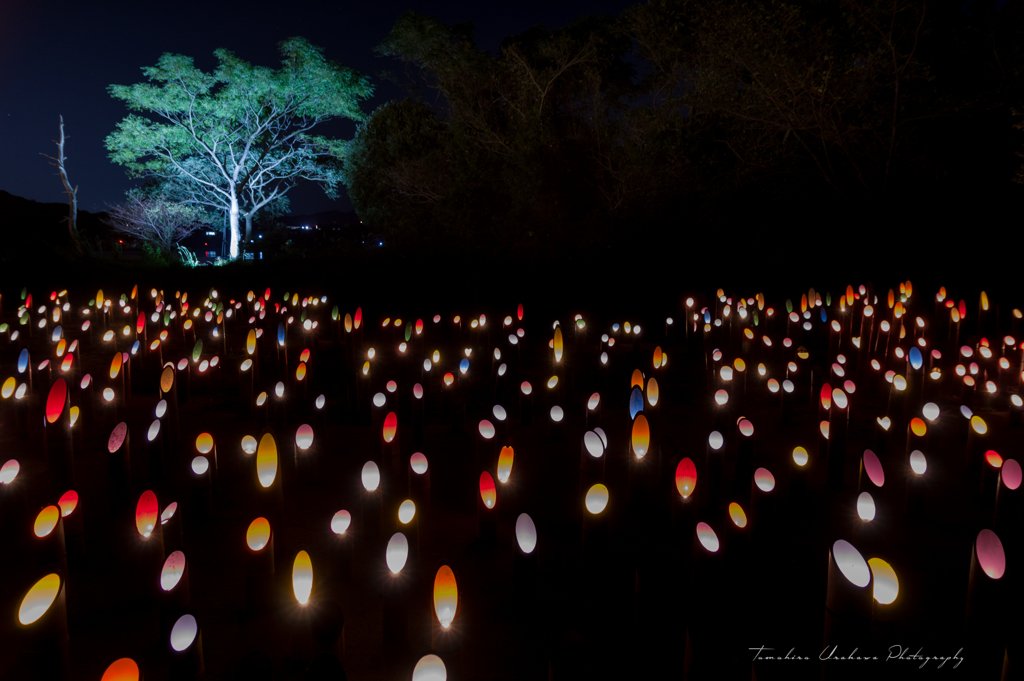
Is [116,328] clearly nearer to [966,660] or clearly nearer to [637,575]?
[637,575]

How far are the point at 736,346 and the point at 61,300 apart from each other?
1140 centimetres

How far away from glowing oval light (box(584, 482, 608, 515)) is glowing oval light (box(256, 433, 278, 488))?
1.41 m

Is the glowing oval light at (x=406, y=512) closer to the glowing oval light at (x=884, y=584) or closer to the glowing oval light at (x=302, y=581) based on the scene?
the glowing oval light at (x=302, y=581)

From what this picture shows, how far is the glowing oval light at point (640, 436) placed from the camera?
10.9 ft

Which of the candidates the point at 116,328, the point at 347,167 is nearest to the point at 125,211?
the point at 347,167

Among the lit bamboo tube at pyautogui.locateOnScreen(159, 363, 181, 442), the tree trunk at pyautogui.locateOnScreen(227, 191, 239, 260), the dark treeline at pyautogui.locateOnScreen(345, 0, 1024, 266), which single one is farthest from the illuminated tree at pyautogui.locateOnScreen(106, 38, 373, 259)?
the lit bamboo tube at pyautogui.locateOnScreen(159, 363, 181, 442)

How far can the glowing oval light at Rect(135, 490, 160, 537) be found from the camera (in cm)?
259

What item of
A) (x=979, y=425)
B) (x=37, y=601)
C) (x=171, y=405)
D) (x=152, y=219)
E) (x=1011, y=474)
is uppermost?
(x=152, y=219)

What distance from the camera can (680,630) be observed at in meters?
2.46

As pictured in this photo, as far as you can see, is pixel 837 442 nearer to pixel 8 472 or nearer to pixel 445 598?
pixel 445 598

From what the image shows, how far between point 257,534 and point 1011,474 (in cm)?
337

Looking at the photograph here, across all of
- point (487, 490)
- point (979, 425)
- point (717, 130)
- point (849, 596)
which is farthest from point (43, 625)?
point (717, 130)

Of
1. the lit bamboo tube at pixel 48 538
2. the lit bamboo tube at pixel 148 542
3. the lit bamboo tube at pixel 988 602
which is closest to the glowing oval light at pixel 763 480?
the lit bamboo tube at pixel 988 602

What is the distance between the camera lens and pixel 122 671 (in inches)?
63.7
